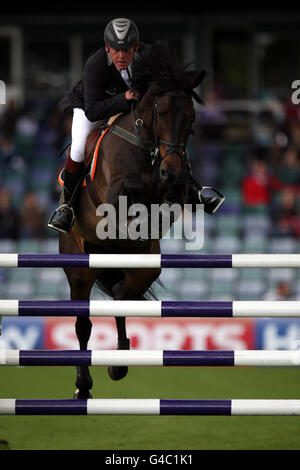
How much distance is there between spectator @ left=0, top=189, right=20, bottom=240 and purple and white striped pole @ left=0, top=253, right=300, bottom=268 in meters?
7.00

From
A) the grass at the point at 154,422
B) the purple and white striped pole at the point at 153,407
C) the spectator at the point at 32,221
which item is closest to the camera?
the purple and white striped pole at the point at 153,407

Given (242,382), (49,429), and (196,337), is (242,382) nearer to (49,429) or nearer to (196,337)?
(196,337)

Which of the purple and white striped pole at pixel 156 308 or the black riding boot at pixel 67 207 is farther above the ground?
the black riding boot at pixel 67 207

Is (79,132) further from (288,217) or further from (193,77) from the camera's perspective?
(288,217)

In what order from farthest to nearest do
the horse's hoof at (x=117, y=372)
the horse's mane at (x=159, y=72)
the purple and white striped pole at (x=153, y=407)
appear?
the horse's hoof at (x=117, y=372) < the horse's mane at (x=159, y=72) < the purple and white striped pole at (x=153, y=407)

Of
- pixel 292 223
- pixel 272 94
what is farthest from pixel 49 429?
pixel 272 94

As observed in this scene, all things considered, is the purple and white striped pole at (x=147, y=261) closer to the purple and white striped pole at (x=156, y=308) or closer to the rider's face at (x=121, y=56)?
the purple and white striped pole at (x=156, y=308)

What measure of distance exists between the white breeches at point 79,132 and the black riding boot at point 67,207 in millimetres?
115

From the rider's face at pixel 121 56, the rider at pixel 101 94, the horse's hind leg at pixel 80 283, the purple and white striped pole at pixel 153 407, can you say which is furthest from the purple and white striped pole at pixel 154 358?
the rider's face at pixel 121 56

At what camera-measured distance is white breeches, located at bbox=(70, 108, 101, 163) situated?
5.04m

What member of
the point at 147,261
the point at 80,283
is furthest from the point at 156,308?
the point at 80,283

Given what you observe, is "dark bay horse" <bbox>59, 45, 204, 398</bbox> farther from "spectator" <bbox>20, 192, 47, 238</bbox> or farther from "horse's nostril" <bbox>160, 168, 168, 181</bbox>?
"spectator" <bbox>20, 192, 47, 238</bbox>

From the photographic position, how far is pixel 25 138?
12781 mm

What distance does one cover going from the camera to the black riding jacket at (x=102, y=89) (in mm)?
4660
